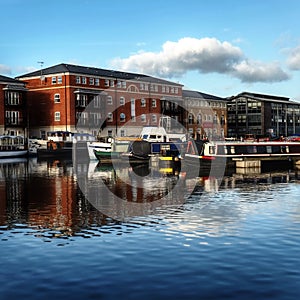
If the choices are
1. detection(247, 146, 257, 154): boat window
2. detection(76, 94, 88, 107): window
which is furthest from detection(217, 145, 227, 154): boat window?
detection(76, 94, 88, 107): window

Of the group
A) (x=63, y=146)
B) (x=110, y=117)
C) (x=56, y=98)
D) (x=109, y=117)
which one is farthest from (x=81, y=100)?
(x=63, y=146)

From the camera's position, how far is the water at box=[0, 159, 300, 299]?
12.2 metres

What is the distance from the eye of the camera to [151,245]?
16281 mm

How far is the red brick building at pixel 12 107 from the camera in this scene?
82.3m

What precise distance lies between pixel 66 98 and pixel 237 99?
57.6m

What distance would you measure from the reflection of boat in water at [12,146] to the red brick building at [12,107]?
221 inches

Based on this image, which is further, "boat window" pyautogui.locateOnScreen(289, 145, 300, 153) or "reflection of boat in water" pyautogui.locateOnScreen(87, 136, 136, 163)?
"reflection of boat in water" pyautogui.locateOnScreen(87, 136, 136, 163)

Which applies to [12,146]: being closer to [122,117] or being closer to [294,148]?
[122,117]

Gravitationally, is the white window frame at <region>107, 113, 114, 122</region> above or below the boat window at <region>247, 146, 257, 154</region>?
above

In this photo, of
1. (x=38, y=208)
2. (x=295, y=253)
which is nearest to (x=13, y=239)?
(x=38, y=208)

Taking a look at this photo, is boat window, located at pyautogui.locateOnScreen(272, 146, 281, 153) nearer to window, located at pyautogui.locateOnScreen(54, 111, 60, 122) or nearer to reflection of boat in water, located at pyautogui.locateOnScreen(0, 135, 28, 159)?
reflection of boat in water, located at pyautogui.locateOnScreen(0, 135, 28, 159)

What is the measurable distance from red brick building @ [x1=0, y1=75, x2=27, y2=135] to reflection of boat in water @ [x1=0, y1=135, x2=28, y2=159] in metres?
5.62

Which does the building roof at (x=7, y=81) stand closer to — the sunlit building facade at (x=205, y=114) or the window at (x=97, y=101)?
the window at (x=97, y=101)

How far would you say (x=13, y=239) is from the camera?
1719 cm
